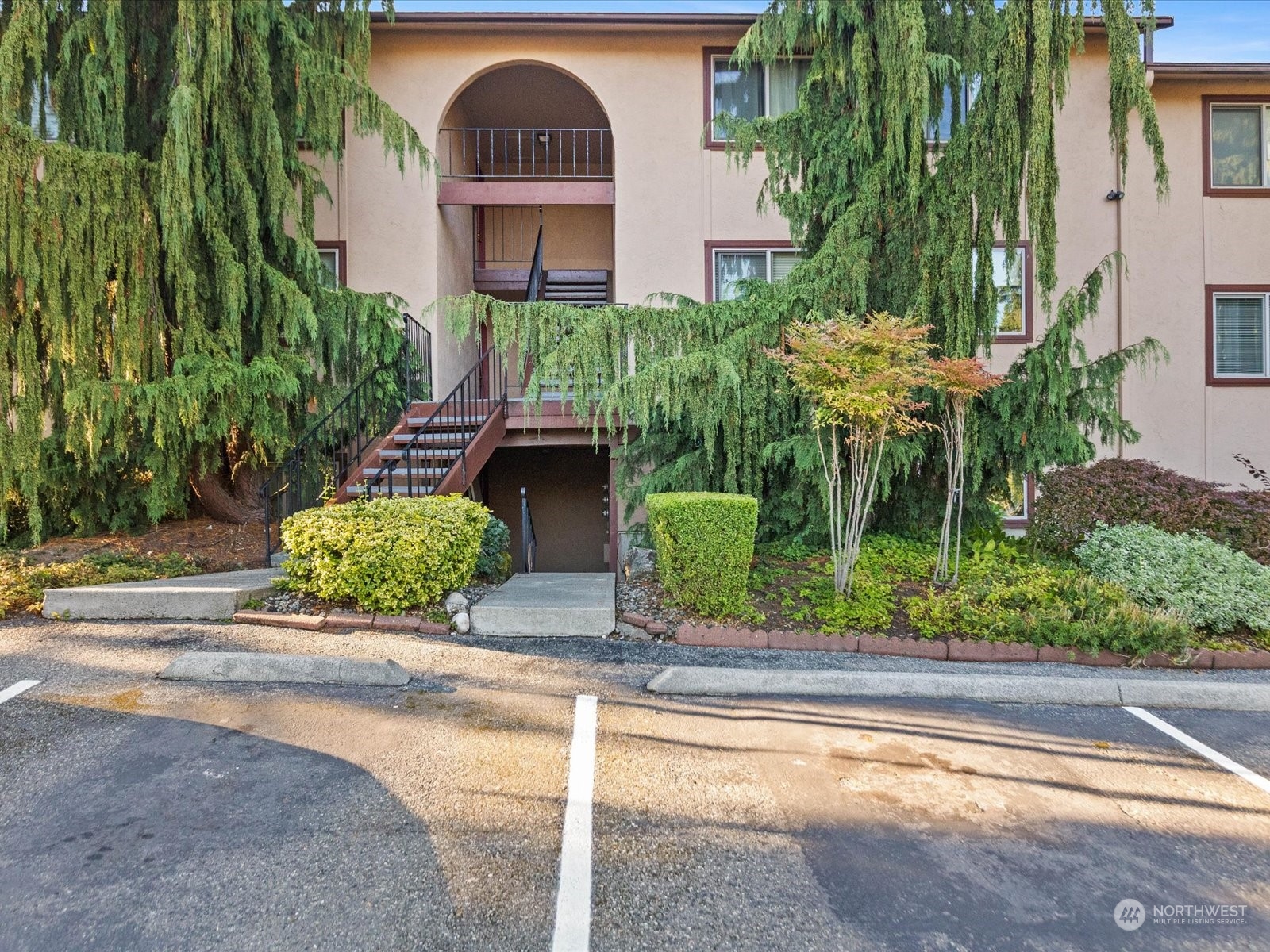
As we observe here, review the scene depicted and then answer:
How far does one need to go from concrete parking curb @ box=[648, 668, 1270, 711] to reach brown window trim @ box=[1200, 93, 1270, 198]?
29.7ft

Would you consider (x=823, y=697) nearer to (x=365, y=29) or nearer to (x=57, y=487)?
(x=57, y=487)

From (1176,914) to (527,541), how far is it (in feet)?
28.6

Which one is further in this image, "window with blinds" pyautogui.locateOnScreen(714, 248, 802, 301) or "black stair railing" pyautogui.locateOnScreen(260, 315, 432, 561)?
"window with blinds" pyautogui.locateOnScreen(714, 248, 802, 301)

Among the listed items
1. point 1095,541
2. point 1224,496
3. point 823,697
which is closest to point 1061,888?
point 823,697

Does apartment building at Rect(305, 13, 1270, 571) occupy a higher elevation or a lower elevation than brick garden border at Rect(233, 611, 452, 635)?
higher

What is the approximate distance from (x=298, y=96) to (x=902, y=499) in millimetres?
7888

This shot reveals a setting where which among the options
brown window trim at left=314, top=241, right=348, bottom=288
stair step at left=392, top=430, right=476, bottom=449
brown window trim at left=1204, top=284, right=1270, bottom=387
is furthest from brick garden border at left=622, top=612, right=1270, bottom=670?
brown window trim at left=314, top=241, right=348, bottom=288

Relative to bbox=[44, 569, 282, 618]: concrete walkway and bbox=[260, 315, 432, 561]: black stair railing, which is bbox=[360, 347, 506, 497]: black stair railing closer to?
bbox=[260, 315, 432, 561]: black stair railing

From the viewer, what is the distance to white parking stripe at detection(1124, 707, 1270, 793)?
328cm

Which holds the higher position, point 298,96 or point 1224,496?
point 298,96

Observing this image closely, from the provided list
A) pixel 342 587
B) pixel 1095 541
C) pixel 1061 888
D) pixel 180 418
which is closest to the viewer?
pixel 1061 888

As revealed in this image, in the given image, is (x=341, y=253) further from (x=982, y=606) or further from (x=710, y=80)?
(x=982, y=606)

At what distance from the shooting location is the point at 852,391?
5.45 meters

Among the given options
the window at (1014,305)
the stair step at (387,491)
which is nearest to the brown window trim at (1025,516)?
the window at (1014,305)
